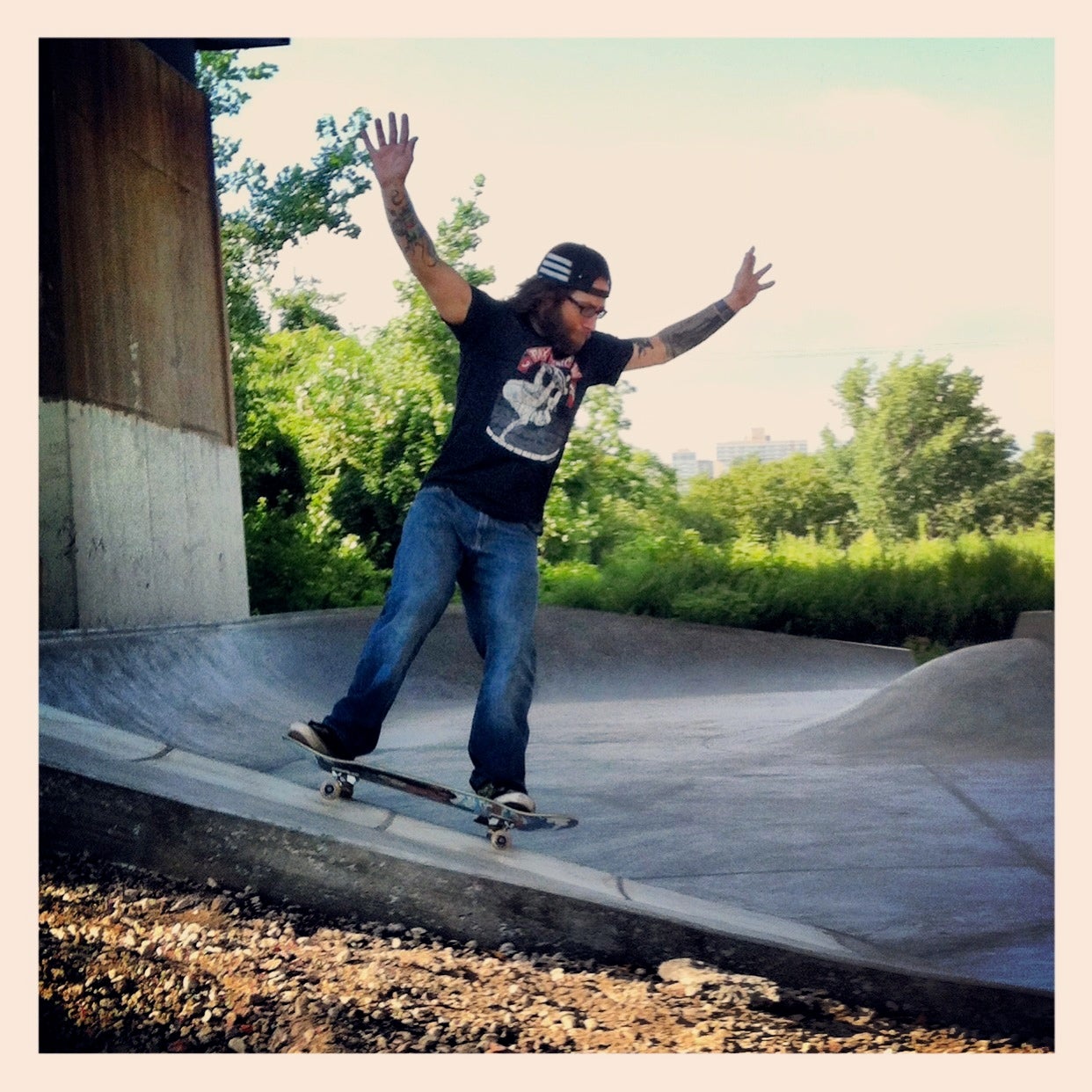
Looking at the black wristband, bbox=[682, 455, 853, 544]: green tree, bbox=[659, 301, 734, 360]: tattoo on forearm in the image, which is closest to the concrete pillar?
bbox=[659, 301, 734, 360]: tattoo on forearm

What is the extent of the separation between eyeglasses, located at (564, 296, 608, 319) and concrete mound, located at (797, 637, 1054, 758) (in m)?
2.52

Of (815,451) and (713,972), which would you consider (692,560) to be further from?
(713,972)

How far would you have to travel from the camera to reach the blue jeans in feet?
10.8

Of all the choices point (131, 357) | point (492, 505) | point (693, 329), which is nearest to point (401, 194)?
point (492, 505)

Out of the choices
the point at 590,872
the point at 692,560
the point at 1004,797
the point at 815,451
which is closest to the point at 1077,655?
the point at 1004,797

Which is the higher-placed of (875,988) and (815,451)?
(815,451)

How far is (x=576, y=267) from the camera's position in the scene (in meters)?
3.45

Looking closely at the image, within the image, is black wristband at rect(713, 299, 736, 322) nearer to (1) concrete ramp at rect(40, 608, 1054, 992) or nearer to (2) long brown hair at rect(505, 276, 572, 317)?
(2) long brown hair at rect(505, 276, 572, 317)

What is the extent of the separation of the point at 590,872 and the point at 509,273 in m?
2.17

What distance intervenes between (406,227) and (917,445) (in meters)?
3.31

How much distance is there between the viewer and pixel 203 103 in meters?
4.98

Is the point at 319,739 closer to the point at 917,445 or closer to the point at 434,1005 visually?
the point at 434,1005

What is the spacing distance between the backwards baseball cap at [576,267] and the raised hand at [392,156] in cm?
54

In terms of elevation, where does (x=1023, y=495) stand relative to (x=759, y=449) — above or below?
below
